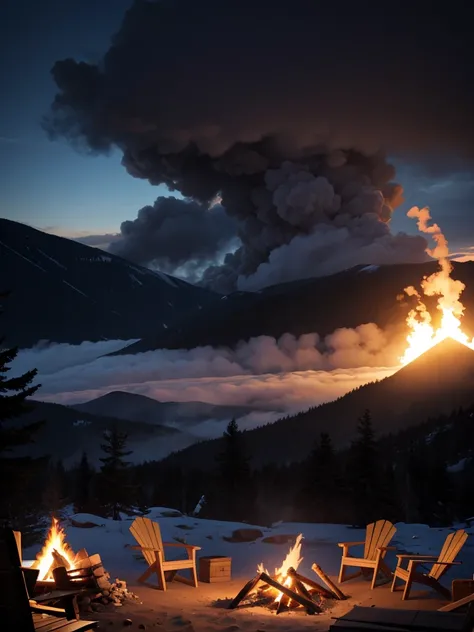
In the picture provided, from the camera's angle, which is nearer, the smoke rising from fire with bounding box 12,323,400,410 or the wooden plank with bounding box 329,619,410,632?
the wooden plank with bounding box 329,619,410,632

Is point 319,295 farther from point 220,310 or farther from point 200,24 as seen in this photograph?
point 200,24

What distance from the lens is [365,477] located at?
16484 mm

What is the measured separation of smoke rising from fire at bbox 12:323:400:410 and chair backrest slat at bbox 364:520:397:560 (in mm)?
12217

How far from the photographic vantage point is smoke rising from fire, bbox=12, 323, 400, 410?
66.8ft

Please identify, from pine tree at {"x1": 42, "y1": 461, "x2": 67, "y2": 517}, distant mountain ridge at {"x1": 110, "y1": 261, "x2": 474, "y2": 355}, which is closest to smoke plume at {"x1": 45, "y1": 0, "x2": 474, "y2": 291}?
distant mountain ridge at {"x1": 110, "y1": 261, "x2": 474, "y2": 355}

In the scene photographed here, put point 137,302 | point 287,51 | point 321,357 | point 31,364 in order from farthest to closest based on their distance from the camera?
point 137,302 < point 31,364 < point 287,51 < point 321,357

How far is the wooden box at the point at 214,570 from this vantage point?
24.2 ft

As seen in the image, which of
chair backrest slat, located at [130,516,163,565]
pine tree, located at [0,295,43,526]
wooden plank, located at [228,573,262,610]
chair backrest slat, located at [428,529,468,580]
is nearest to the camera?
wooden plank, located at [228,573,262,610]

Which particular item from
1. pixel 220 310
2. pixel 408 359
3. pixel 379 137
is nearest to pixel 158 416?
pixel 220 310

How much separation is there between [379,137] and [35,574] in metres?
23.5

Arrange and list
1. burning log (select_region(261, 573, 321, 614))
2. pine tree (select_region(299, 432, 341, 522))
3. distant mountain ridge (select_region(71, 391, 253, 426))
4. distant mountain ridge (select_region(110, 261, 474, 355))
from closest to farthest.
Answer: burning log (select_region(261, 573, 321, 614))
pine tree (select_region(299, 432, 341, 522))
distant mountain ridge (select_region(110, 261, 474, 355))
distant mountain ridge (select_region(71, 391, 253, 426))

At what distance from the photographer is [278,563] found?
852cm

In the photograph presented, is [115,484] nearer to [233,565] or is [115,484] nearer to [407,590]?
[233,565]

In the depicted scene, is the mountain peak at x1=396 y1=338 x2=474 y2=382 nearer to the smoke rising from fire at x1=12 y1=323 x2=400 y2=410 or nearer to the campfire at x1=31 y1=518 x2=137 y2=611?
the smoke rising from fire at x1=12 y1=323 x2=400 y2=410
